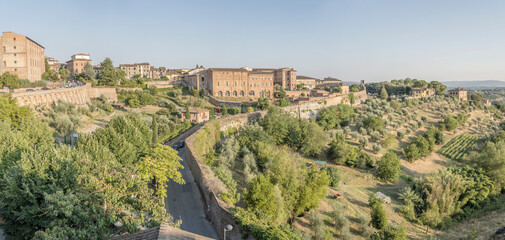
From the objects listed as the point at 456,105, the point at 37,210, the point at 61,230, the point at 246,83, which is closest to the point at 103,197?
the point at 61,230

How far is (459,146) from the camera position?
50938mm

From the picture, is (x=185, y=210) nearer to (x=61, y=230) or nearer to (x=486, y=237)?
(x=61, y=230)

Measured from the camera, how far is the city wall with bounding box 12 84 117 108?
3711 centimetres

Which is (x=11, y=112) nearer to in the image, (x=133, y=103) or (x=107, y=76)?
(x=133, y=103)

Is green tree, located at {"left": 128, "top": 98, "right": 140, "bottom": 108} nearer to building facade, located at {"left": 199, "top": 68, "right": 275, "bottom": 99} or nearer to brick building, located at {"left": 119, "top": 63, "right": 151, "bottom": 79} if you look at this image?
building facade, located at {"left": 199, "top": 68, "right": 275, "bottom": 99}

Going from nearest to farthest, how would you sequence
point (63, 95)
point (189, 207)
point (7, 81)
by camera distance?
1. point (189, 207)
2. point (7, 81)
3. point (63, 95)

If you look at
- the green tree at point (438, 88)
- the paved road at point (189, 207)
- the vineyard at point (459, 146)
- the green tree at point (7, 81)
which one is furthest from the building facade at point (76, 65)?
the green tree at point (438, 88)

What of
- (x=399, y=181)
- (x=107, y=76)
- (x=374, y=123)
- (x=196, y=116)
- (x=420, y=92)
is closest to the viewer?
(x=399, y=181)

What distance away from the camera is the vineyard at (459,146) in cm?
4677

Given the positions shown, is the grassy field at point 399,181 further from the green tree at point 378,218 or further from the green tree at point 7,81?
the green tree at point 7,81

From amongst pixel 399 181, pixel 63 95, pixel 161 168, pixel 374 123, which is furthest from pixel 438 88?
pixel 63 95

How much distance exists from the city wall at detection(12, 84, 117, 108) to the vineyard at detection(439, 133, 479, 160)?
215 ft

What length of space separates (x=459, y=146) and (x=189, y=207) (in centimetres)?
5421

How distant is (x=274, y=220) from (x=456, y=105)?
291 ft
